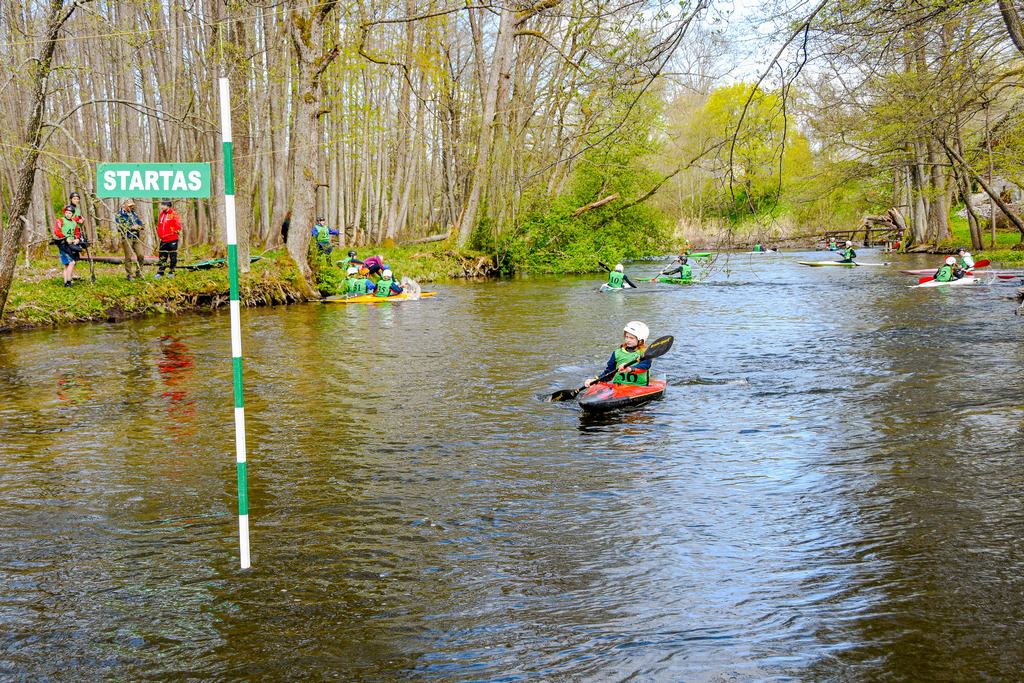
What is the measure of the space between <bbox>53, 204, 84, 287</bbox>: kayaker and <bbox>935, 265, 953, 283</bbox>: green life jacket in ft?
65.3

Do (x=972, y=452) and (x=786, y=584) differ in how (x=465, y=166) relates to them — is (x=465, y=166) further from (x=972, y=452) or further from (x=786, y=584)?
(x=786, y=584)

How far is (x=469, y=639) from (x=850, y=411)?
6.33 m

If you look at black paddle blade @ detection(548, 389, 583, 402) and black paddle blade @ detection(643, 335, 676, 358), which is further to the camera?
black paddle blade @ detection(548, 389, 583, 402)

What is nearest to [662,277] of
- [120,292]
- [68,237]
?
[120,292]

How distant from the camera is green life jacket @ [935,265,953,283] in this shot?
22.5 m

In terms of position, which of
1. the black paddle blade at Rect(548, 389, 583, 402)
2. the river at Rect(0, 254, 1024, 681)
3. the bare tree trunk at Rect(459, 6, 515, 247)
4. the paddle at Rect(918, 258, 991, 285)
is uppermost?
the bare tree trunk at Rect(459, 6, 515, 247)

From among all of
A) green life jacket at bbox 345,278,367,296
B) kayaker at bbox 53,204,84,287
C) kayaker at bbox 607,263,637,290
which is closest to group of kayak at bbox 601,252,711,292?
kayaker at bbox 607,263,637,290

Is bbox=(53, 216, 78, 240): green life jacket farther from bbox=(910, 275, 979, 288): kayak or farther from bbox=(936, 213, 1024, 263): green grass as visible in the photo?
bbox=(936, 213, 1024, 263): green grass

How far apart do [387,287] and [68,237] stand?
7168 millimetres

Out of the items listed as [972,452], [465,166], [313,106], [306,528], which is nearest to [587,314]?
[313,106]

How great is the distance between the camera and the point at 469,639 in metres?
4.37

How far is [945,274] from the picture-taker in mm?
22547

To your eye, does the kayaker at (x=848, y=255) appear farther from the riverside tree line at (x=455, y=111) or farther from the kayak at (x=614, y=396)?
the kayak at (x=614, y=396)

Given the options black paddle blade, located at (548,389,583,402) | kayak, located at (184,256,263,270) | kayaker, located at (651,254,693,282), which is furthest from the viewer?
kayaker, located at (651,254,693,282)
